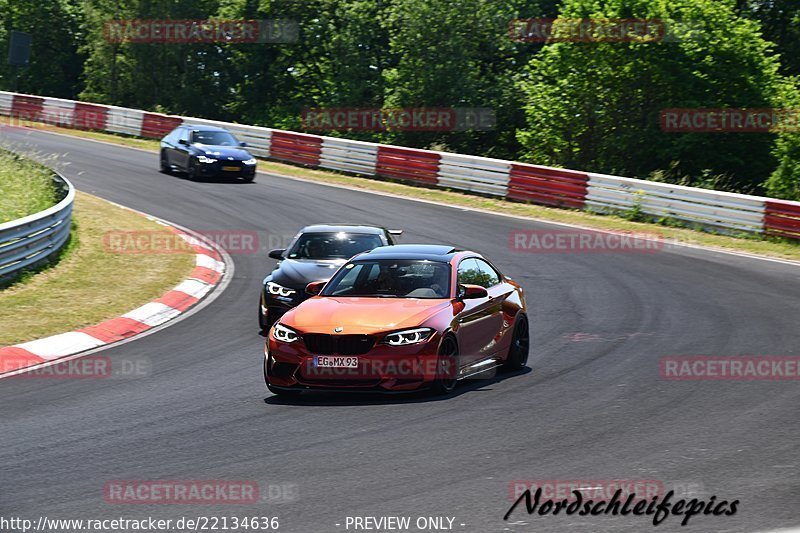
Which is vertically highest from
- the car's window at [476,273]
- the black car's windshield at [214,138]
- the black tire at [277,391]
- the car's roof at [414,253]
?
the black car's windshield at [214,138]

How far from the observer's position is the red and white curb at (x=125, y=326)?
12773mm

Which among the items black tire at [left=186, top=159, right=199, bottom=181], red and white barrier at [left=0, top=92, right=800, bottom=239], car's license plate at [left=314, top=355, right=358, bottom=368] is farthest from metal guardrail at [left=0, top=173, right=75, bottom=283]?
red and white barrier at [left=0, top=92, right=800, bottom=239]

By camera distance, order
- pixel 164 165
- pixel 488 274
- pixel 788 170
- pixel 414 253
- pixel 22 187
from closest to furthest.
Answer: pixel 414 253 < pixel 488 274 < pixel 22 187 < pixel 788 170 < pixel 164 165

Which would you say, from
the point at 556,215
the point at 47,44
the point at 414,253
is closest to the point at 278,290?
the point at 414,253

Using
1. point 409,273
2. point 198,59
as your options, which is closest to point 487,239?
point 409,273

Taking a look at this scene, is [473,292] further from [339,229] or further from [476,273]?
[339,229]

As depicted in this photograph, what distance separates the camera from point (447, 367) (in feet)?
34.4

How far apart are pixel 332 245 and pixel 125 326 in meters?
3.06

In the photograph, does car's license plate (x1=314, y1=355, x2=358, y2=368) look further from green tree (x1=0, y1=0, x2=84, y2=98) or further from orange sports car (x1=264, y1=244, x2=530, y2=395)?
green tree (x1=0, y1=0, x2=84, y2=98)

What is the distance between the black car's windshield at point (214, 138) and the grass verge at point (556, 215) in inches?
92.6

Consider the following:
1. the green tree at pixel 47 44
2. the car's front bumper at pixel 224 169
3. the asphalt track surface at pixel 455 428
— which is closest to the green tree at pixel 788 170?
the car's front bumper at pixel 224 169

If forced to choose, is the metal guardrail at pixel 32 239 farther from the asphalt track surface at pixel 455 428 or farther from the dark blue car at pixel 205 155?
the dark blue car at pixel 205 155

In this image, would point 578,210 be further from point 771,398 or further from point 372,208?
Answer: point 771,398

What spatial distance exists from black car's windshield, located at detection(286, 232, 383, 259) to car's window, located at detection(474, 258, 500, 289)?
3.33 m
